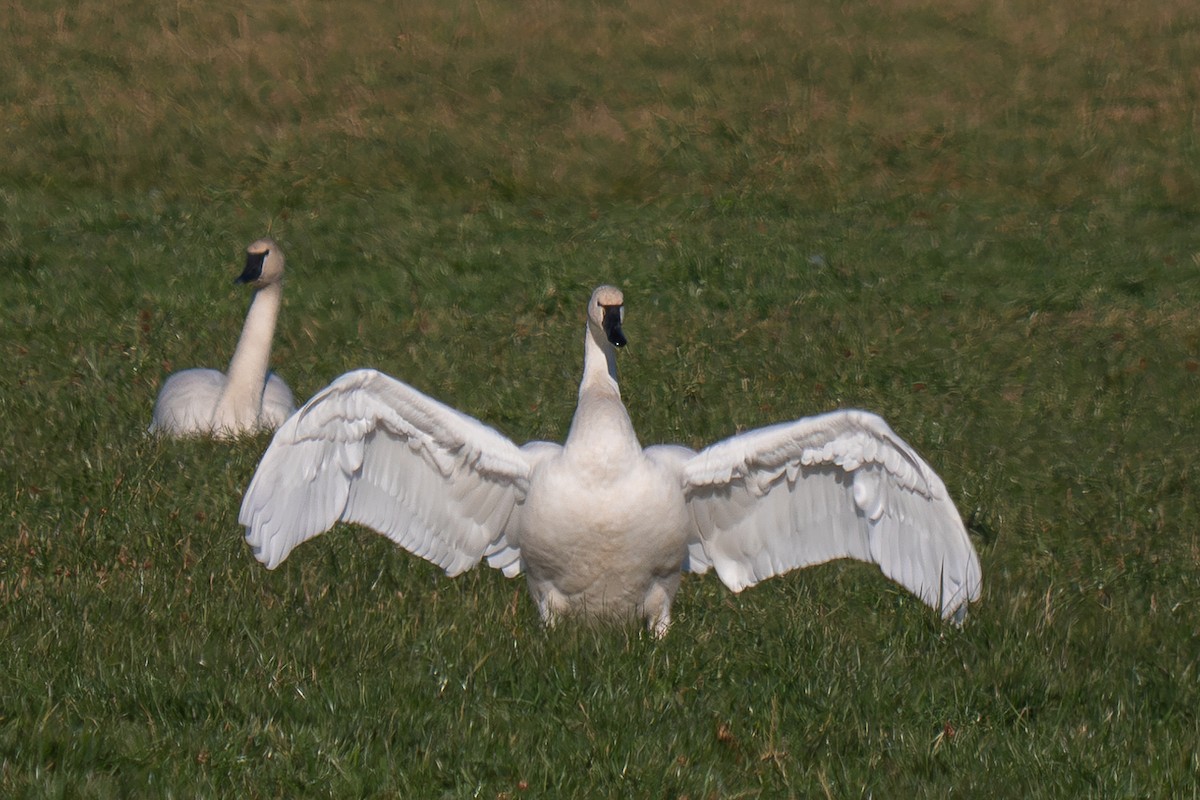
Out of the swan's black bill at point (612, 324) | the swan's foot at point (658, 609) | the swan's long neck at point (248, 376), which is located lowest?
the swan's foot at point (658, 609)

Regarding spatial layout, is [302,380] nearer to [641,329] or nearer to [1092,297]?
[641,329]

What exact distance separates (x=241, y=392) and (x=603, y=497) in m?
4.10

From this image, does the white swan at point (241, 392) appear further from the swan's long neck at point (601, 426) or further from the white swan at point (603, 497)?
the swan's long neck at point (601, 426)

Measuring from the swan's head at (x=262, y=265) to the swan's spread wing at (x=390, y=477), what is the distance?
14.0 feet

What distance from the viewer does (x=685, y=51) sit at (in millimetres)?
19875

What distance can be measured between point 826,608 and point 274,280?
4.99 m

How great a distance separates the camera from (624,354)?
11.0m


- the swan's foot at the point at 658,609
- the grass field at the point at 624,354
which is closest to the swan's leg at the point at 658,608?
the swan's foot at the point at 658,609

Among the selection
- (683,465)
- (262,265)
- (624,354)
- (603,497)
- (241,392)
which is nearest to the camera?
(603,497)

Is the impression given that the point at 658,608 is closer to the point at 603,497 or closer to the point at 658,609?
the point at 658,609

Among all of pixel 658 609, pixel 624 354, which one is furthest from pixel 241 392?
pixel 658 609

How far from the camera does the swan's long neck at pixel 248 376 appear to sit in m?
9.27

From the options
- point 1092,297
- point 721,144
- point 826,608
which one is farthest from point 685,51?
point 826,608

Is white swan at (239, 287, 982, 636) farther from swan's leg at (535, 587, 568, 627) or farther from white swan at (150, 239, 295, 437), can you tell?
white swan at (150, 239, 295, 437)
